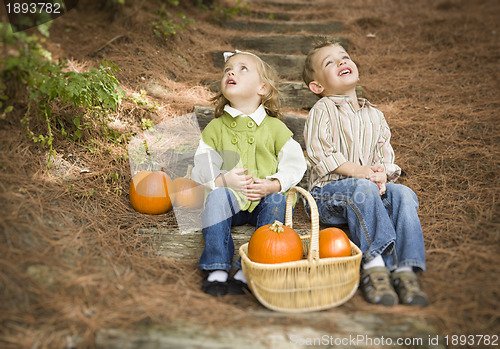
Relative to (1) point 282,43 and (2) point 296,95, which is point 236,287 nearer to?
(2) point 296,95

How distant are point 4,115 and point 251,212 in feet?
5.16

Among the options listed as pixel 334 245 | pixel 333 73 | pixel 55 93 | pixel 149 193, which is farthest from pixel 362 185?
pixel 55 93

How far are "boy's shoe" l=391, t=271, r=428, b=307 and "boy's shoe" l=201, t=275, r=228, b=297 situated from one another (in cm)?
87

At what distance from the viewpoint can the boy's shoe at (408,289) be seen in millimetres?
1698

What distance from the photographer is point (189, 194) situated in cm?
256

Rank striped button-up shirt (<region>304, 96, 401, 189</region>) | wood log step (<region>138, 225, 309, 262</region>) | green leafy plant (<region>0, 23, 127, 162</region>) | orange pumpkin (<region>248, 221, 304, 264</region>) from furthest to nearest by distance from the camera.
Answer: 1. striped button-up shirt (<region>304, 96, 401, 189</region>)
2. wood log step (<region>138, 225, 309, 262</region>)
3. green leafy plant (<region>0, 23, 127, 162</region>)
4. orange pumpkin (<region>248, 221, 304, 264</region>)

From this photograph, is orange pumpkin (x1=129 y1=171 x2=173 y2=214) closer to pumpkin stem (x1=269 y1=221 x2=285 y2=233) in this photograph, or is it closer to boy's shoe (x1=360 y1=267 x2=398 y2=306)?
pumpkin stem (x1=269 y1=221 x2=285 y2=233)

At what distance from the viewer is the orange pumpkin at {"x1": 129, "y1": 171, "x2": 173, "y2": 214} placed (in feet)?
8.00

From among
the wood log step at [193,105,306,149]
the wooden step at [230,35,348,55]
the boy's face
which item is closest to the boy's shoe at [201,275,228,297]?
the boy's face

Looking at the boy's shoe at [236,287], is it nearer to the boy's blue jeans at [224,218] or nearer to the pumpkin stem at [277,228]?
the boy's blue jeans at [224,218]

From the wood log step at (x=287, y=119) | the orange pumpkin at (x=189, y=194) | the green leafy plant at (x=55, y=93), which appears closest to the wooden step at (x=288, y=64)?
the wood log step at (x=287, y=119)

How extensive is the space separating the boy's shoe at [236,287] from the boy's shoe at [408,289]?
0.76 metres

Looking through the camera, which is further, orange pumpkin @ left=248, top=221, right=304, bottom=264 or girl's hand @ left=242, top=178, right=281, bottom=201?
girl's hand @ left=242, top=178, right=281, bottom=201

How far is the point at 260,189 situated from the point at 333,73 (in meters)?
0.94
